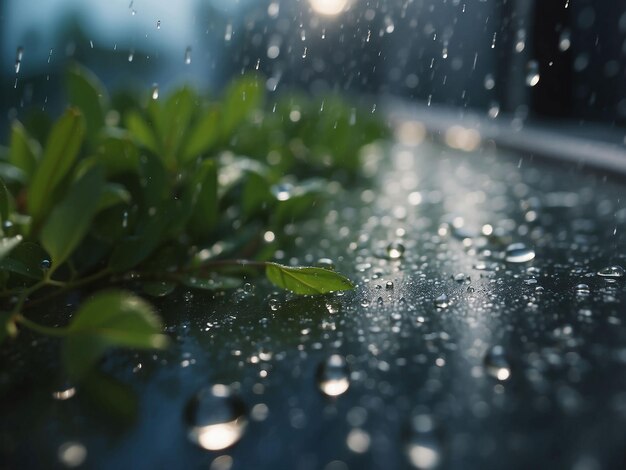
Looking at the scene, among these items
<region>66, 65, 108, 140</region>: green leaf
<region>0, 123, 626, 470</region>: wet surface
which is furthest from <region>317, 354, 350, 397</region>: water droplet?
<region>66, 65, 108, 140</region>: green leaf

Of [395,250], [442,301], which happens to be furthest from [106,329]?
[395,250]

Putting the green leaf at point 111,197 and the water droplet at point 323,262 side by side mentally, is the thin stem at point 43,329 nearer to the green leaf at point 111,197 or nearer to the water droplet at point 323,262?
the green leaf at point 111,197

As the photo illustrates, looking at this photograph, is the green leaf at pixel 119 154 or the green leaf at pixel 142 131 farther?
the green leaf at pixel 142 131

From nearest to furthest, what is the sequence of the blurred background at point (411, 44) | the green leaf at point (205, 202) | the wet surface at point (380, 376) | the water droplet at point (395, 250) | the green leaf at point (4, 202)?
1. the wet surface at point (380, 376)
2. the green leaf at point (4, 202)
3. the green leaf at point (205, 202)
4. the water droplet at point (395, 250)
5. the blurred background at point (411, 44)

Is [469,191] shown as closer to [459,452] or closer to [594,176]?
[594,176]

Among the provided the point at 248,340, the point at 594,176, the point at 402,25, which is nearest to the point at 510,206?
the point at 594,176

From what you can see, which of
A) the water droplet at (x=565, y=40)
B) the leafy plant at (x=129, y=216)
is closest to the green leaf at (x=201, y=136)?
the leafy plant at (x=129, y=216)

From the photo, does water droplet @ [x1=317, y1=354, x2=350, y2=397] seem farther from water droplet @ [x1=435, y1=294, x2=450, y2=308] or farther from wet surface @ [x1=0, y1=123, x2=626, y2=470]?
water droplet @ [x1=435, y1=294, x2=450, y2=308]
